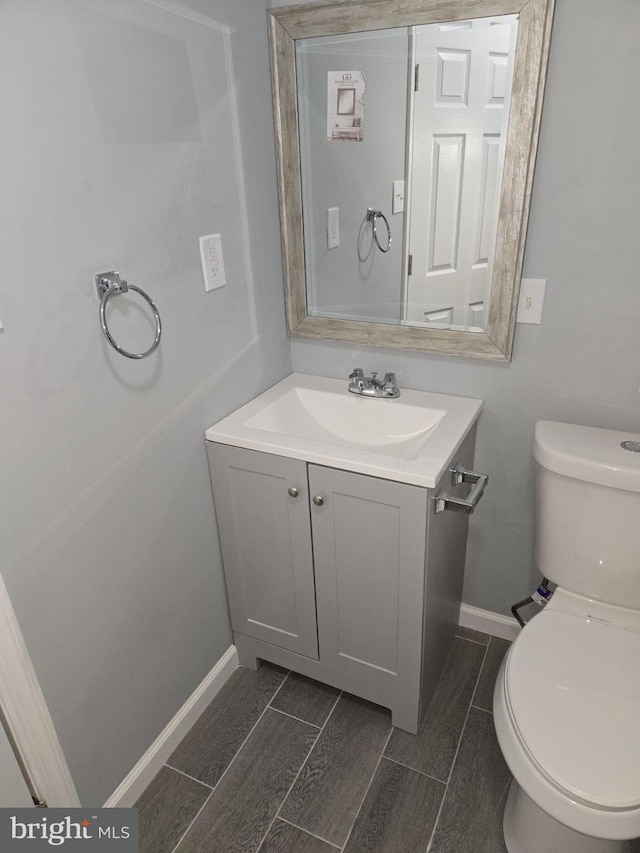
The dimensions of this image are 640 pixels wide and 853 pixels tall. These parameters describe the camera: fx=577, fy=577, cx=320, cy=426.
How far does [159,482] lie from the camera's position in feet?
4.67

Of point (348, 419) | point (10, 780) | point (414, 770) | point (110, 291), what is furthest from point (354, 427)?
point (10, 780)

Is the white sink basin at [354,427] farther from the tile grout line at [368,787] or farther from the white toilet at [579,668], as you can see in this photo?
the tile grout line at [368,787]

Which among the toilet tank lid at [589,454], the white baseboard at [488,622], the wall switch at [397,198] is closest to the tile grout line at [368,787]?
the white baseboard at [488,622]

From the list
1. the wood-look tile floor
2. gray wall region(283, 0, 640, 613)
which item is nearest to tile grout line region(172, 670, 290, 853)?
the wood-look tile floor

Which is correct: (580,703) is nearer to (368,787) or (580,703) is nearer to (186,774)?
(368,787)

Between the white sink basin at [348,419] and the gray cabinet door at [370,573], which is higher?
the white sink basin at [348,419]

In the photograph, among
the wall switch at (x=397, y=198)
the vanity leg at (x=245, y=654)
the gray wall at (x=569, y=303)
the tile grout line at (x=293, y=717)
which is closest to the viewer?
the gray wall at (x=569, y=303)

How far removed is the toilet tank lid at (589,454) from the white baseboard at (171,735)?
1.16m

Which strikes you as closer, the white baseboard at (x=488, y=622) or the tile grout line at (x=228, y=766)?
the tile grout line at (x=228, y=766)

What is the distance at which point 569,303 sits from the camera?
1.46 metres

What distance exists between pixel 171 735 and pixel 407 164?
1.70 metres

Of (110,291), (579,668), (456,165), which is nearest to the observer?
(110,291)

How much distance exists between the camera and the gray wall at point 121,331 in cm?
102


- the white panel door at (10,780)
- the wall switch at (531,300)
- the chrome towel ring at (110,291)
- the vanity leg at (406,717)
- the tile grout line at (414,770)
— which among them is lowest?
the tile grout line at (414,770)
